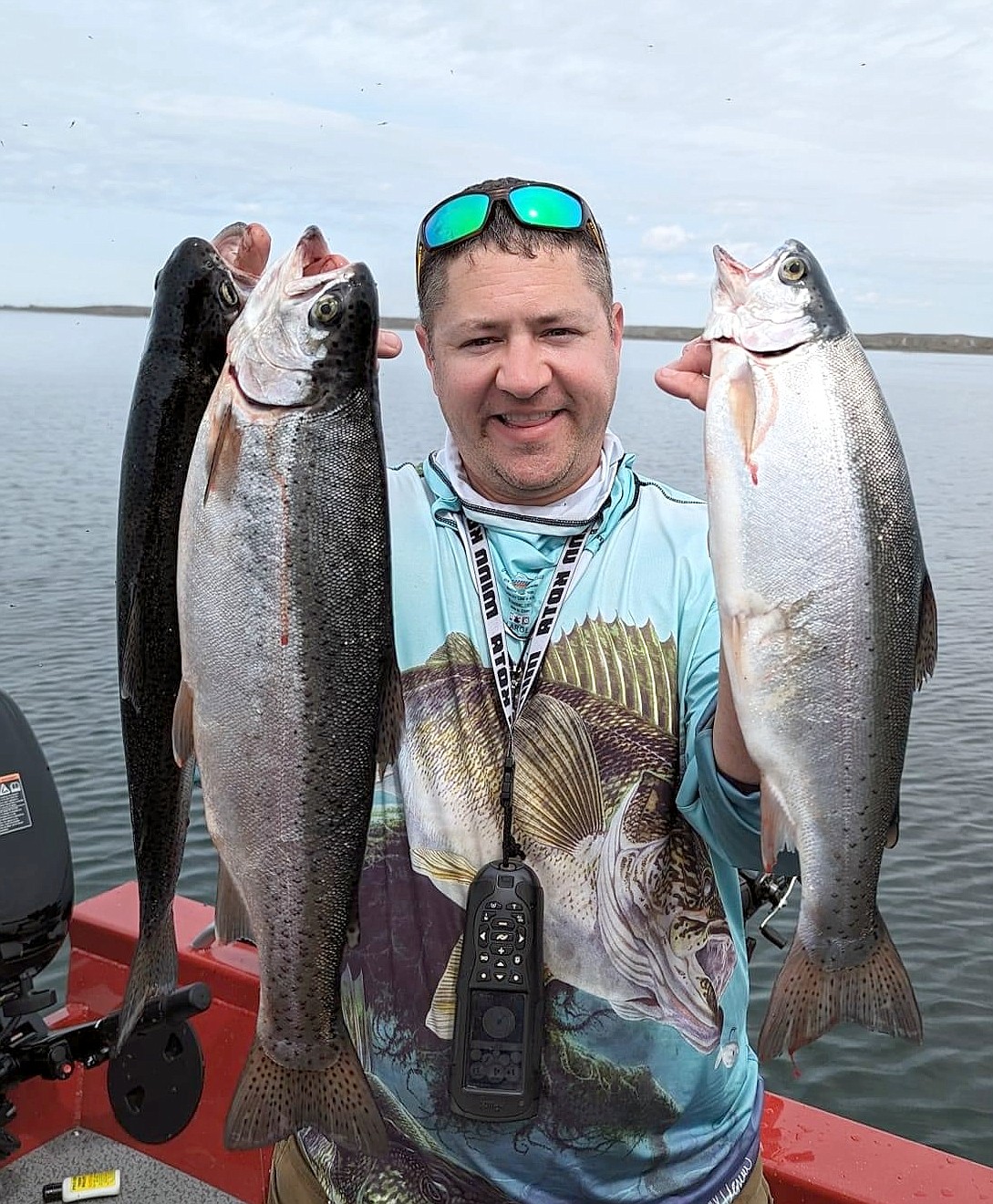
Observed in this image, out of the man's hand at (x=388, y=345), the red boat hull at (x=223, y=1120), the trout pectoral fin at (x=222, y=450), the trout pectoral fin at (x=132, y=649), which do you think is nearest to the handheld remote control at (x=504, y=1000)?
the trout pectoral fin at (x=132, y=649)

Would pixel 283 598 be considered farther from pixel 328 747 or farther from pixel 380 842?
pixel 380 842

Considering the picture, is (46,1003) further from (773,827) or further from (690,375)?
(690,375)

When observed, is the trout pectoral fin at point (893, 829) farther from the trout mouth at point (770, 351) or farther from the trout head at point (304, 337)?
the trout head at point (304, 337)

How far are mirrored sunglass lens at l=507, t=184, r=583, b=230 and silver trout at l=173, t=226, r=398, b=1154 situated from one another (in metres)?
0.50

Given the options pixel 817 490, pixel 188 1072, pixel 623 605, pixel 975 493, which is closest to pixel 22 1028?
pixel 188 1072

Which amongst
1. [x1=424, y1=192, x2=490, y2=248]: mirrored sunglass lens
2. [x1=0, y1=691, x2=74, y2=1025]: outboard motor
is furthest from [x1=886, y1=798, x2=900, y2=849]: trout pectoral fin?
[x1=0, y1=691, x2=74, y2=1025]: outboard motor

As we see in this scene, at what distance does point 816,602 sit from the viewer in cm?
228

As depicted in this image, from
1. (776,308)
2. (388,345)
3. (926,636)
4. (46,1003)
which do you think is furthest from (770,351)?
(46,1003)

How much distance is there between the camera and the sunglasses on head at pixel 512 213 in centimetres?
275

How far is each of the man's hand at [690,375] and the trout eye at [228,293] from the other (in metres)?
0.93

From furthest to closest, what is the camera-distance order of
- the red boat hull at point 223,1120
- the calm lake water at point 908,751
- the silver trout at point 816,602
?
the calm lake water at point 908,751 → the red boat hull at point 223,1120 → the silver trout at point 816,602

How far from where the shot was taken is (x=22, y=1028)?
4.26 meters

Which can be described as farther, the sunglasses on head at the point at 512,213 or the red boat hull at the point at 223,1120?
the red boat hull at the point at 223,1120

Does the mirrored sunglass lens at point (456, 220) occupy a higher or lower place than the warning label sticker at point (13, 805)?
higher
